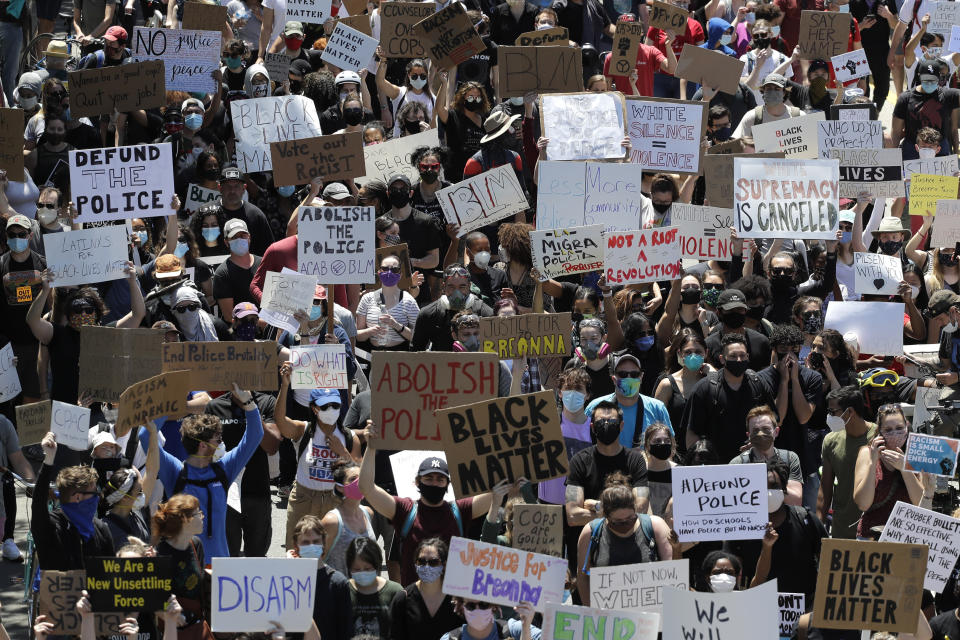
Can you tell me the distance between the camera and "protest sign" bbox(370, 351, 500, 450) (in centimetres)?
1082

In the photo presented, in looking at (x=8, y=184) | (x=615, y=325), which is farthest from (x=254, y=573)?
(x=8, y=184)

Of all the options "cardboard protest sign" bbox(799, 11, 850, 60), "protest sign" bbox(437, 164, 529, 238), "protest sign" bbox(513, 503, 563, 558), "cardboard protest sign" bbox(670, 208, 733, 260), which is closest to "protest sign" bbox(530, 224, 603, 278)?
"cardboard protest sign" bbox(670, 208, 733, 260)

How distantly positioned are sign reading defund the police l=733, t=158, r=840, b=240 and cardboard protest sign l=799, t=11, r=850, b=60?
13.8 feet

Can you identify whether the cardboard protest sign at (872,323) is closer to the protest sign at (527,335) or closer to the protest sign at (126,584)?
the protest sign at (527,335)

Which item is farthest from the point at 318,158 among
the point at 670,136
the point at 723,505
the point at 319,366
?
the point at 723,505

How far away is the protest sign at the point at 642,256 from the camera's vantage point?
44.5 feet

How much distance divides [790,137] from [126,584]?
9.05 m

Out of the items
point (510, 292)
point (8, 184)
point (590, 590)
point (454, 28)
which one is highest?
point (454, 28)

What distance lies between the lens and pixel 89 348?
478 inches

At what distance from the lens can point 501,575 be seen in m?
9.41

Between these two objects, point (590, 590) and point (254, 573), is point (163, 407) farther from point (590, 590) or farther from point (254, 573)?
point (590, 590)

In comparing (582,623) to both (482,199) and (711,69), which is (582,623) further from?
(711,69)

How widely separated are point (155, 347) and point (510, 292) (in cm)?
288

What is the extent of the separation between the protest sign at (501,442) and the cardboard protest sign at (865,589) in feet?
5.21
